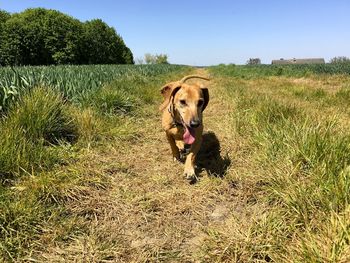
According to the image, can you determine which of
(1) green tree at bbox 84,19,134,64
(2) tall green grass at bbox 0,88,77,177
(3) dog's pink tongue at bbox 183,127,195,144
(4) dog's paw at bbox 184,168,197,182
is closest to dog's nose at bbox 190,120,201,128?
(3) dog's pink tongue at bbox 183,127,195,144

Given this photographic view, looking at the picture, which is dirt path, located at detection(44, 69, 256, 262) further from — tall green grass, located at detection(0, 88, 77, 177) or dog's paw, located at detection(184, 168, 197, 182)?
tall green grass, located at detection(0, 88, 77, 177)

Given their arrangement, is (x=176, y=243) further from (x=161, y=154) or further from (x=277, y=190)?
(x=161, y=154)

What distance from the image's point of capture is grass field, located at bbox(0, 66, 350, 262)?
2.35 metres

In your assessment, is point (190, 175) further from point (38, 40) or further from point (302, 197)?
point (38, 40)

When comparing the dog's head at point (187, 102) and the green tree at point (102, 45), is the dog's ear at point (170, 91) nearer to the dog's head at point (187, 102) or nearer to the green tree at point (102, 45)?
the dog's head at point (187, 102)

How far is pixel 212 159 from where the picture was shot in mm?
4711

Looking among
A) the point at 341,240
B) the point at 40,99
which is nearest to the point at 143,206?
the point at 341,240

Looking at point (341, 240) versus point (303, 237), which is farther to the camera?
point (303, 237)

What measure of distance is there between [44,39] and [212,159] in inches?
1979

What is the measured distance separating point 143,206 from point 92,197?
0.50 metres

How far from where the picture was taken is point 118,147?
5043mm

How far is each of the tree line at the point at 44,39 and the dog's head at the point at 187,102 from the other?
1791 inches

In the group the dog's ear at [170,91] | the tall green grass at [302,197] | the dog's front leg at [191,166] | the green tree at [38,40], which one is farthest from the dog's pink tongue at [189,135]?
the green tree at [38,40]

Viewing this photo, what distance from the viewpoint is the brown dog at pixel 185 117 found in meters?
3.91
